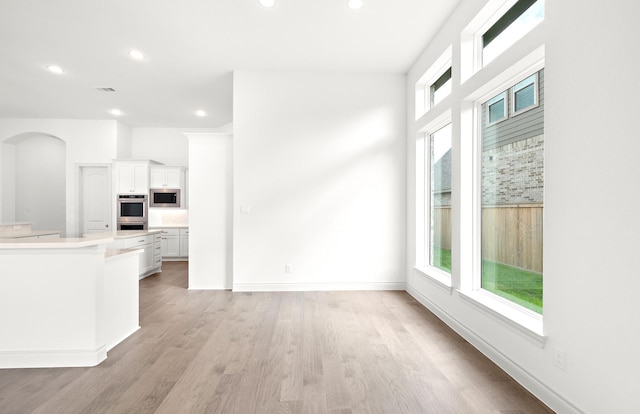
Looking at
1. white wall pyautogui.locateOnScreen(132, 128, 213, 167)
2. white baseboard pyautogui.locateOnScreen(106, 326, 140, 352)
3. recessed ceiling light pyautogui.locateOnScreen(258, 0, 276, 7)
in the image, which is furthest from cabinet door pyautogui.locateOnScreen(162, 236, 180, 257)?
recessed ceiling light pyautogui.locateOnScreen(258, 0, 276, 7)

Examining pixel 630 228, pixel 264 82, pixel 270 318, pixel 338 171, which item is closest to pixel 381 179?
pixel 338 171

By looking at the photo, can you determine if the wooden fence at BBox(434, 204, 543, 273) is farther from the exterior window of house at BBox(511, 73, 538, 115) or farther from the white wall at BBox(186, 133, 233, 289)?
the white wall at BBox(186, 133, 233, 289)

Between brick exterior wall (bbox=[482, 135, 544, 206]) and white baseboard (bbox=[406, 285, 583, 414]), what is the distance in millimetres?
1169

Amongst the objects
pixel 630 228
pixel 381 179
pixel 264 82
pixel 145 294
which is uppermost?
pixel 264 82

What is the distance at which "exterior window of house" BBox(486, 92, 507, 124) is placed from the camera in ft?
9.43

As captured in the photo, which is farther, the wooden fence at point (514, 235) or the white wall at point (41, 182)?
the white wall at point (41, 182)

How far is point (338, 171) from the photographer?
5031 mm

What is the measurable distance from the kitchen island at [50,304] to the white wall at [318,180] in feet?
7.81

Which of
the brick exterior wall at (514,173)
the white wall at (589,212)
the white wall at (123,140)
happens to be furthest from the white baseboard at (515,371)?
the white wall at (123,140)

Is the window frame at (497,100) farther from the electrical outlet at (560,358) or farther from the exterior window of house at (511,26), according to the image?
the electrical outlet at (560,358)

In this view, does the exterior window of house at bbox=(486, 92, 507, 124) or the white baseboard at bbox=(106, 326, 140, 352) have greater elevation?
the exterior window of house at bbox=(486, 92, 507, 124)

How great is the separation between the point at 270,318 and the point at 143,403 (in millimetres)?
1784

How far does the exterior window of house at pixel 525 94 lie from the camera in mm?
2478

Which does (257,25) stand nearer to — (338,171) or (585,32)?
(338,171)
